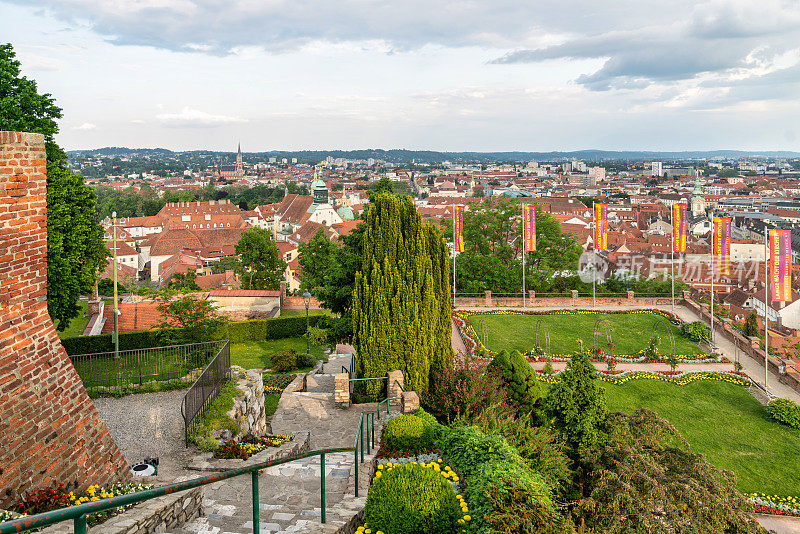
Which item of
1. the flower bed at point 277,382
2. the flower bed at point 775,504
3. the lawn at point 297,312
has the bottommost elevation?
the flower bed at point 775,504

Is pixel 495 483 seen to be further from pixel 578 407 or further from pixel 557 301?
pixel 557 301

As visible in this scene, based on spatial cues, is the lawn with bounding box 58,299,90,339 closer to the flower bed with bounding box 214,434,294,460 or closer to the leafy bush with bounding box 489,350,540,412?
the flower bed with bounding box 214,434,294,460

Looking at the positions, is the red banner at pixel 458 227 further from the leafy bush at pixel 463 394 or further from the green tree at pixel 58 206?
the leafy bush at pixel 463 394

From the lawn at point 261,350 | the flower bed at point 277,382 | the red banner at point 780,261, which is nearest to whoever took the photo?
the flower bed at point 277,382

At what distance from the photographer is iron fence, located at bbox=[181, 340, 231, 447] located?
10.8m

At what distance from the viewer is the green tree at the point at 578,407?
38.8ft

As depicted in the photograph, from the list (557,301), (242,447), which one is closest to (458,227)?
(557,301)

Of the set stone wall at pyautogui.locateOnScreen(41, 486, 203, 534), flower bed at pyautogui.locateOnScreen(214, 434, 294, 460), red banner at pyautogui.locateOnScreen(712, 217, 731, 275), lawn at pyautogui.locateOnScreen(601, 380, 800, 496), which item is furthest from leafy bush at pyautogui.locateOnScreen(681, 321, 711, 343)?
stone wall at pyautogui.locateOnScreen(41, 486, 203, 534)

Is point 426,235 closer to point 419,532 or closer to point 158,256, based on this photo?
point 419,532

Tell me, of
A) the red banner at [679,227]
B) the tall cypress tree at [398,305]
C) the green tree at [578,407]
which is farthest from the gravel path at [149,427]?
the red banner at [679,227]

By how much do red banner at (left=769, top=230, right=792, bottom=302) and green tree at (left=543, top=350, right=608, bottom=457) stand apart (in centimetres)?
1508

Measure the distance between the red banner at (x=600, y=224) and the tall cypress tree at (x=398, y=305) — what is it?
1972 cm

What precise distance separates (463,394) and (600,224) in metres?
23.6

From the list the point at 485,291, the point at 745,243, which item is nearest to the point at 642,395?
the point at 485,291
